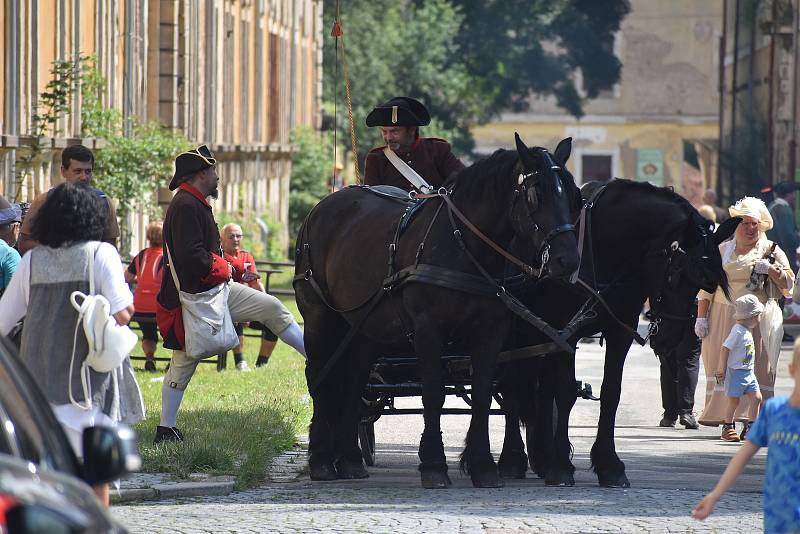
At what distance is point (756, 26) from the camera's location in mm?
44250

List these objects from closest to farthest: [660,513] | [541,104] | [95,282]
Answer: [95,282] → [660,513] → [541,104]

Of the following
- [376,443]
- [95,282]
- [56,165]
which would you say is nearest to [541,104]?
[56,165]

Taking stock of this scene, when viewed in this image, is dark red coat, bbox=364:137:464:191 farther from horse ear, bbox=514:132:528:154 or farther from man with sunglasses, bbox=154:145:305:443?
horse ear, bbox=514:132:528:154

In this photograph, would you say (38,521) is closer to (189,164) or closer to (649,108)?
(189,164)

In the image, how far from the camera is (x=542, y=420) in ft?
36.0

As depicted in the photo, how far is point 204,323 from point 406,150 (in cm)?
182

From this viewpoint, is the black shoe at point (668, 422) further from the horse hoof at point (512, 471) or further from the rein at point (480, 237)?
the rein at point (480, 237)

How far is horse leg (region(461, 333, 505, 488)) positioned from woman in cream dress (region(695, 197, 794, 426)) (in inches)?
172

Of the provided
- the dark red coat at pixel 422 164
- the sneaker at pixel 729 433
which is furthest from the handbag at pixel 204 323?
the sneaker at pixel 729 433

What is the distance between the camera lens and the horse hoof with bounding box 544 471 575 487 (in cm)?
1071

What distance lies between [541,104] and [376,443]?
59590 millimetres

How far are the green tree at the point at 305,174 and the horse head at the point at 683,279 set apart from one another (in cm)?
3455

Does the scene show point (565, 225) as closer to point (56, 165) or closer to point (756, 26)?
point (56, 165)

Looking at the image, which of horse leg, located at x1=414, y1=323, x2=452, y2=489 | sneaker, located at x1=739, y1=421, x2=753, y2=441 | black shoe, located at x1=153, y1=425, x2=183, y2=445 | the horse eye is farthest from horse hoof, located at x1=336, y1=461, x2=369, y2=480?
sneaker, located at x1=739, y1=421, x2=753, y2=441
